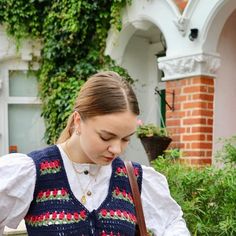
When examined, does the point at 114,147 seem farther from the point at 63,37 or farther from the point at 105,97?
the point at 63,37

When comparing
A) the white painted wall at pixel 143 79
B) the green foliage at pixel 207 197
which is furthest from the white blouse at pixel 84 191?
the white painted wall at pixel 143 79

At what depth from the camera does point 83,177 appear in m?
1.46

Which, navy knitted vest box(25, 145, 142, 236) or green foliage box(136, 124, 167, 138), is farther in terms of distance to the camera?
green foliage box(136, 124, 167, 138)

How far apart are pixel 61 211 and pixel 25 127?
517 centimetres

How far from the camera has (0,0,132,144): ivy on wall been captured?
5148 millimetres

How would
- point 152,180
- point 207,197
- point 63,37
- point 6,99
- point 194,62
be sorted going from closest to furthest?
1. point 152,180
2. point 207,197
3. point 194,62
4. point 63,37
5. point 6,99

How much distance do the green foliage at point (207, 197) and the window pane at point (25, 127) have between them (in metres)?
4.17

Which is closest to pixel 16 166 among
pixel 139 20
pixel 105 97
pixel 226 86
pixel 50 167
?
pixel 50 167

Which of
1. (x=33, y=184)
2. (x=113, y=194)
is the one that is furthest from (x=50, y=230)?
(x=113, y=194)

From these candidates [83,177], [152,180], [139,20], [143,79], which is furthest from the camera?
[143,79]

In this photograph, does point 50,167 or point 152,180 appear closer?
point 50,167


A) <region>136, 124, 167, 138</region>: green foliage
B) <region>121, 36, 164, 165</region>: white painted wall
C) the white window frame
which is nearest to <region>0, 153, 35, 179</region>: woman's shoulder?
<region>136, 124, 167, 138</region>: green foliage

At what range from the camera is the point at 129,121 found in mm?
1359

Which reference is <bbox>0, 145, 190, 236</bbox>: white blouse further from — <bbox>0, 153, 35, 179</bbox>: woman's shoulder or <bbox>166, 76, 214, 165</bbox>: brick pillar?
<bbox>166, 76, 214, 165</bbox>: brick pillar
